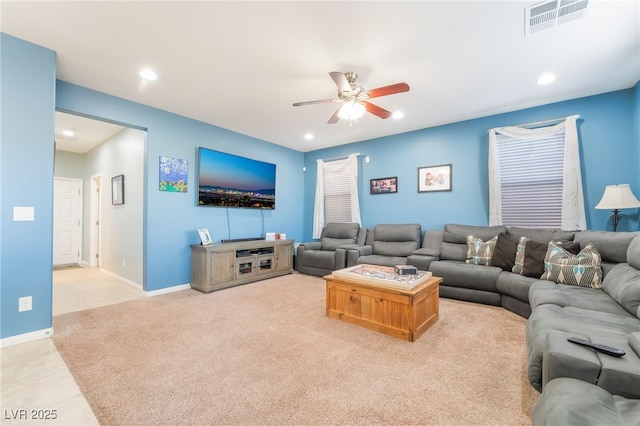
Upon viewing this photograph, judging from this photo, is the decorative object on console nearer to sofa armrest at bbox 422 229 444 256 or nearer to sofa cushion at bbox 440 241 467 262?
sofa cushion at bbox 440 241 467 262

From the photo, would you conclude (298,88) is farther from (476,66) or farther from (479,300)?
(479,300)

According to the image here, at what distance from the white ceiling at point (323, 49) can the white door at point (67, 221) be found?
173 inches

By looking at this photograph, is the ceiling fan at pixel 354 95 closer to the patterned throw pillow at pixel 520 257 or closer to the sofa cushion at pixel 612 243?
the patterned throw pillow at pixel 520 257

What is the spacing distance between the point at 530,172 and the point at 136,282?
6.19 metres

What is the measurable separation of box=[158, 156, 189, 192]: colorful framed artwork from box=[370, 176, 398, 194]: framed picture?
3.39m

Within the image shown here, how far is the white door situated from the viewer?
19.9 ft

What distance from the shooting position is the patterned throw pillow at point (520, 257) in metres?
3.15

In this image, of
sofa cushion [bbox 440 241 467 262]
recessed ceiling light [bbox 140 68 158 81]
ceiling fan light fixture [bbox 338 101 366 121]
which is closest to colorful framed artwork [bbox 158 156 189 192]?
recessed ceiling light [bbox 140 68 158 81]

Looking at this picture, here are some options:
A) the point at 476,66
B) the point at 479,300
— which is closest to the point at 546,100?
the point at 476,66

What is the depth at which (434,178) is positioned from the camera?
4.68 m

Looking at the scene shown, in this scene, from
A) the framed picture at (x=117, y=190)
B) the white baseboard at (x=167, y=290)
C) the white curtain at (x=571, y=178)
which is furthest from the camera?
the framed picture at (x=117, y=190)

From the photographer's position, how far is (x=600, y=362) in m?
1.19

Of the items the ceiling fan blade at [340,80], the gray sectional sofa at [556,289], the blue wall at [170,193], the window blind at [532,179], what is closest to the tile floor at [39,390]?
the blue wall at [170,193]

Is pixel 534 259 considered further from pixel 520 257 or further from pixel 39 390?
pixel 39 390
